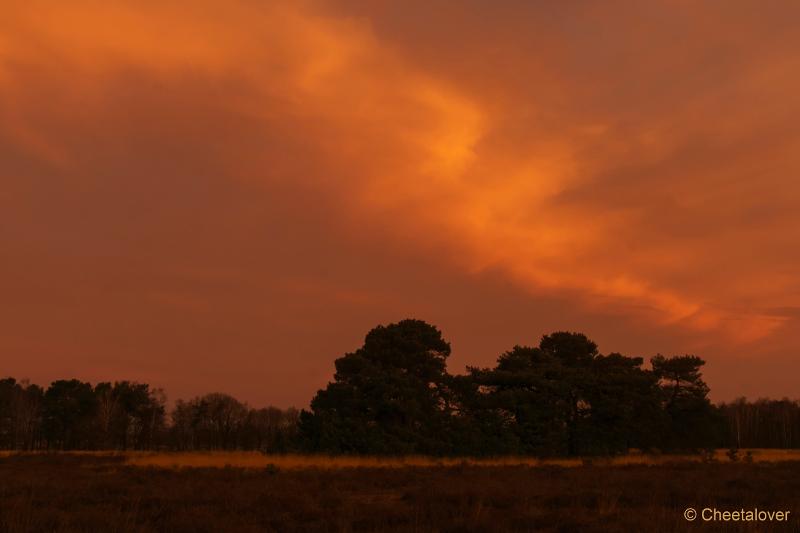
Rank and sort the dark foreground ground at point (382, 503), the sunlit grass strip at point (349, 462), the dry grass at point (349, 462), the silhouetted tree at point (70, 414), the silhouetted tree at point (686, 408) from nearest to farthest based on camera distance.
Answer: the dark foreground ground at point (382, 503)
the sunlit grass strip at point (349, 462)
the dry grass at point (349, 462)
the silhouetted tree at point (686, 408)
the silhouetted tree at point (70, 414)

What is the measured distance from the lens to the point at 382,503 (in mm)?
14586

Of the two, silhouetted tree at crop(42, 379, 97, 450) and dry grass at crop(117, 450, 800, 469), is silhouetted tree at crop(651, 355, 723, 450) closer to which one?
dry grass at crop(117, 450, 800, 469)

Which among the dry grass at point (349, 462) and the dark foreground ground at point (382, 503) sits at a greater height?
the dark foreground ground at point (382, 503)

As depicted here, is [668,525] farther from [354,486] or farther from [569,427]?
[569,427]

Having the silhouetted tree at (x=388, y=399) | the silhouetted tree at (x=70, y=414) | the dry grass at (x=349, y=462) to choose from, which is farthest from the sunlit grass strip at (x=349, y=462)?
the silhouetted tree at (x=70, y=414)

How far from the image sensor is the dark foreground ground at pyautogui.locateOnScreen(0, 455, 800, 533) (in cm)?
1107

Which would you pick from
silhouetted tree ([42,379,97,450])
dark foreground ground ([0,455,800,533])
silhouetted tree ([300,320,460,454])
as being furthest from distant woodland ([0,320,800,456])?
silhouetted tree ([42,379,97,450])

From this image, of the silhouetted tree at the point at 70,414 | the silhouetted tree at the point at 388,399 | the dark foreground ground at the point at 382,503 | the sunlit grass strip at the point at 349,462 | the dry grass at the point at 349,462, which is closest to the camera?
the dark foreground ground at the point at 382,503

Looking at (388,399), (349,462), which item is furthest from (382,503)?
(388,399)

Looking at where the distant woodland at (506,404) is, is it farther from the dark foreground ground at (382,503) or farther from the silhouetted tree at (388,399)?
the dark foreground ground at (382,503)

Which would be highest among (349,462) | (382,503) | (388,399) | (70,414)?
(388,399)

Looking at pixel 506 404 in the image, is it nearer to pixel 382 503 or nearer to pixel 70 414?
pixel 382 503

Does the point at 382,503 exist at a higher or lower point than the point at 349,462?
higher

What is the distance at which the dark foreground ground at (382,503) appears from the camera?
36.3ft
